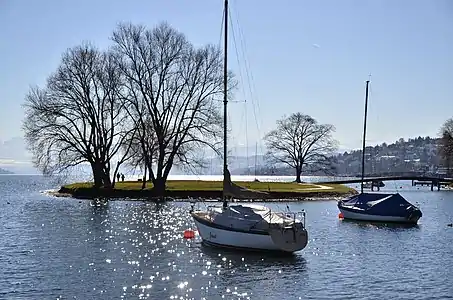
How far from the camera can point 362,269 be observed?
2575 centimetres

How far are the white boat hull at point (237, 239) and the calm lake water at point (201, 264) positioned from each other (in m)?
0.68

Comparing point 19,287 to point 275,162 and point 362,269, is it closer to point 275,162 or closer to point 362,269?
point 362,269

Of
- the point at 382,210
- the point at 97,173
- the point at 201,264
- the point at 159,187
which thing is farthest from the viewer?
the point at 97,173

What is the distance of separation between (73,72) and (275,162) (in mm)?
52487

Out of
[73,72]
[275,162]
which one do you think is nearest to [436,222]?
[73,72]

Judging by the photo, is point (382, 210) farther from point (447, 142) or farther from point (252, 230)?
point (447, 142)

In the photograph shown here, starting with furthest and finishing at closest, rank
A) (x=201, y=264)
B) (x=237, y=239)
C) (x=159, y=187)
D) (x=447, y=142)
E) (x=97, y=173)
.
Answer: (x=447, y=142)
(x=97, y=173)
(x=159, y=187)
(x=237, y=239)
(x=201, y=264)

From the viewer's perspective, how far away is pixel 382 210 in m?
46.1

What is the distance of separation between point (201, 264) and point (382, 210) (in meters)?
23.8

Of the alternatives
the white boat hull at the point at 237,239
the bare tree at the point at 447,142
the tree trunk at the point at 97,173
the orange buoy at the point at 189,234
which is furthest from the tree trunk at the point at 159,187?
the bare tree at the point at 447,142

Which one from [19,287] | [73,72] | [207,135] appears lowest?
[19,287]

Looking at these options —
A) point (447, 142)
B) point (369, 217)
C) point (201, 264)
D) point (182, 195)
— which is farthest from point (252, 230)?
point (447, 142)

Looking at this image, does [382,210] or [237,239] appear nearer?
[237,239]

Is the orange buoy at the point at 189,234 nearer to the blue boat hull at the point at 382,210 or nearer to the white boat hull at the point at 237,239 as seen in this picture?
the white boat hull at the point at 237,239
